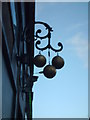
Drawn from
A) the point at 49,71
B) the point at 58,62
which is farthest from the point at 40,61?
the point at 58,62

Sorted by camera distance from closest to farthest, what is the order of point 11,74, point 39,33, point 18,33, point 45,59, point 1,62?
point 1,62 < point 45,59 < point 39,33 < point 11,74 < point 18,33

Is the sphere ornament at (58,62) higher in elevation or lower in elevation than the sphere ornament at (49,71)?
higher

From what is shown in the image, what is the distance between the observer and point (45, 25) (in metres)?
9.40

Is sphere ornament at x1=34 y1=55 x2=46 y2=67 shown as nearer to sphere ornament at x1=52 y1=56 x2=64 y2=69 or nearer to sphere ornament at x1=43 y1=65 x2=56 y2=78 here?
sphere ornament at x1=43 y1=65 x2=56 y2=78

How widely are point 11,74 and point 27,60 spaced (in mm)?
1422

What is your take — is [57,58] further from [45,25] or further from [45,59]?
[45,25]

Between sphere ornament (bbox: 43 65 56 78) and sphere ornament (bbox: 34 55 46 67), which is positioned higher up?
sphere ornament (bbox: 34 55 46 67)

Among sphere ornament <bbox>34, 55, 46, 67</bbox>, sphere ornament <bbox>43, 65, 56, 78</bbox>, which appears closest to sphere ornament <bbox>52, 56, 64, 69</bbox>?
sphere ornament <bbox>43, 65, 56, 78</bbox>

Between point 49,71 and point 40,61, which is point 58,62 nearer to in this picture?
point 49,71

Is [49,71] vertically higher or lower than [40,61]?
lower

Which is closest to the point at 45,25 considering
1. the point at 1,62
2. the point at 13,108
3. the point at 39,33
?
the point at 39,33

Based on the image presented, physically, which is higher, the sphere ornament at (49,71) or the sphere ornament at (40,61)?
the sphere ornament at (40,61)

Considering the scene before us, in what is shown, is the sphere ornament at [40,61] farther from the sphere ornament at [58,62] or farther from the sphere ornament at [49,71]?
the sphere ornament at [58,62]

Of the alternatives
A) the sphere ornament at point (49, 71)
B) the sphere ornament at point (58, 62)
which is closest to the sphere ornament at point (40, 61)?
the sphere ornament at point (49, 71)
